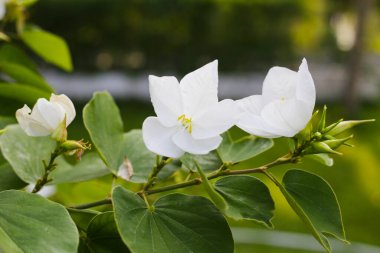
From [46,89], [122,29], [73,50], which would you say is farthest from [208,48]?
[46,89]

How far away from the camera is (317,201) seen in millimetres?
365

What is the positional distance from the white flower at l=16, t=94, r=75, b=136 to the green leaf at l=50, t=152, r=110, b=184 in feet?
0.28

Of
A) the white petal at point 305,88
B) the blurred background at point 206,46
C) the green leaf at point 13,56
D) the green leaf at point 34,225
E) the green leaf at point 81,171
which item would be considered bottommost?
the blurred background at point 206,46

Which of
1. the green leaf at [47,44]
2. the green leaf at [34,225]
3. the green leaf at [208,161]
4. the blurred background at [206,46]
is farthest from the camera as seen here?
the blurred background at [206,46]

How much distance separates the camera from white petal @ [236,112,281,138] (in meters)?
0.35

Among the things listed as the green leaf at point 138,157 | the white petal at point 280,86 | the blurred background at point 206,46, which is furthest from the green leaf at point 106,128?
the blurred background at point 206,46

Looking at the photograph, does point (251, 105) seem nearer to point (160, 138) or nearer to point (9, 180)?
point (160, 138)

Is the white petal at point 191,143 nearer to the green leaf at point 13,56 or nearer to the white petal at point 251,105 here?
the white petal at point 251,105

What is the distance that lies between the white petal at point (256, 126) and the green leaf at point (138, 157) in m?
0.10

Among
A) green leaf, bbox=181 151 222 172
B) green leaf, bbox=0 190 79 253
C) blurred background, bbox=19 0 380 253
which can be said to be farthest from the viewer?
blurred background, bbox=19 0 380 253

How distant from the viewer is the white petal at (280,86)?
0.38 meters

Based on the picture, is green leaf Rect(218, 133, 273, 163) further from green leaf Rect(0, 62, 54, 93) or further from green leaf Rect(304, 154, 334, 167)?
green leaf Rect(0, 62, 54, 93)

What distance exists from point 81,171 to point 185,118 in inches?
6.0

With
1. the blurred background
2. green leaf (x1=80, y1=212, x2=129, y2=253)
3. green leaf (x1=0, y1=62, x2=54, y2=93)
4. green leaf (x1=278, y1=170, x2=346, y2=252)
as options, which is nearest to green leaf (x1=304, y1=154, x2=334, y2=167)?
green leaf (x1=278, y1=170, x2=346, y2=252)
